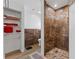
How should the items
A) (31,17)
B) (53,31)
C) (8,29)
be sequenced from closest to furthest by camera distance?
(53,31)
(8,29)
(31,17)

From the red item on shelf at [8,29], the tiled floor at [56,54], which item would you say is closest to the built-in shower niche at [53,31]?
the tiled floor at [56,54]

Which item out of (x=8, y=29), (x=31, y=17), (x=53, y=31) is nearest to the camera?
(x=53, y=31)

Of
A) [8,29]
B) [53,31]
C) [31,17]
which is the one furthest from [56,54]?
[31,17]

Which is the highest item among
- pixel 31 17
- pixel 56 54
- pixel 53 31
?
pixel 31 17

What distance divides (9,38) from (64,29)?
8.61 feet

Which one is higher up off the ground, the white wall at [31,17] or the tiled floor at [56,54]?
the white wall at [31,17]

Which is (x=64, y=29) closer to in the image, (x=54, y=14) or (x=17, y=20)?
(x=54, y=14)

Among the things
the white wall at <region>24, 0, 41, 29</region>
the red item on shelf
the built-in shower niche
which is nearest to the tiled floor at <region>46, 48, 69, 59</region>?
the built-in shower niche

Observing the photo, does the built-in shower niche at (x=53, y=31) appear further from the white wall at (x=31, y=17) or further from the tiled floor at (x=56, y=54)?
the white wall at (x=31, y=17)

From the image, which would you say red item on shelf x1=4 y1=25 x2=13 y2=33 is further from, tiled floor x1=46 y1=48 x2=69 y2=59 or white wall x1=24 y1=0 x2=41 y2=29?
tiled floor x1=46 y1=48 x2=69 y2=59

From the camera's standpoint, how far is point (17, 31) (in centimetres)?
475

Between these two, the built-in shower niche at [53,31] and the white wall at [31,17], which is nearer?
the built-in shower niche at [53,31]

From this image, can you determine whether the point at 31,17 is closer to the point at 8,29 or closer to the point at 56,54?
the point at 8,29

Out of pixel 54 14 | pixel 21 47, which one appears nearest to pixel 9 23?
pixel 21 47
